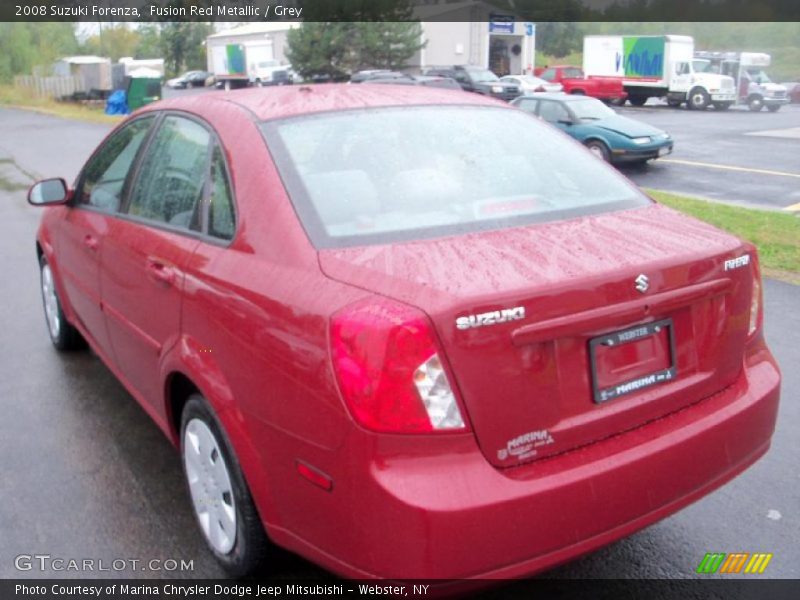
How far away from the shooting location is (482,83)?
3678 centimetres

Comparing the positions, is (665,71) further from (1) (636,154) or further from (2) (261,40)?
(2) (261,40)

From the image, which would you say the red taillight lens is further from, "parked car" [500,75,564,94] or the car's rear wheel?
"parked car" [500,75,564,94]

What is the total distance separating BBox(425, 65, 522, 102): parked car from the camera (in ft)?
119

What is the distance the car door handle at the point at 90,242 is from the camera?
4.07m

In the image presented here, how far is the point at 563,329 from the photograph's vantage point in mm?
2348

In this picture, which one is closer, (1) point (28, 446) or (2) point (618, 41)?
(1) point (28, 446)

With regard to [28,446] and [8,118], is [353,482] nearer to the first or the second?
[28,446]

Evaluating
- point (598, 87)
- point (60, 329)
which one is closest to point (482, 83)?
point (598, 87)

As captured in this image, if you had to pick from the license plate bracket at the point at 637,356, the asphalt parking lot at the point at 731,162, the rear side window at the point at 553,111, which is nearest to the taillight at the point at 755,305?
the license plate bracket at the point at 637,356

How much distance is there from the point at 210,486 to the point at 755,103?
39842 mm

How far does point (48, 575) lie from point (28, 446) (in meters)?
1.25

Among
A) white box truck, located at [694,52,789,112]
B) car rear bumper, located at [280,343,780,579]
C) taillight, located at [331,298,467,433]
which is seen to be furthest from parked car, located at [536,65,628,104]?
taillight, located at [331,298,467,433]

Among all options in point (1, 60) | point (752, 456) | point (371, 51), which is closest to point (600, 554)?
point (752, 456)

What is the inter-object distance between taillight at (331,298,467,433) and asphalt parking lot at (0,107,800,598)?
347 millimetres
